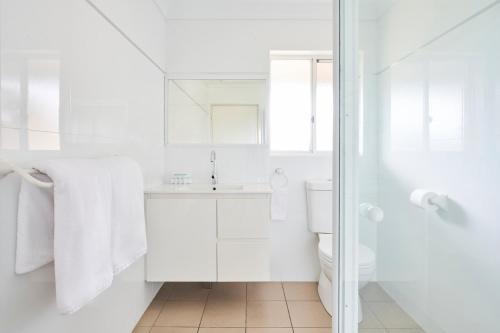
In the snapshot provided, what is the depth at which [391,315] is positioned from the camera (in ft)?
2.81

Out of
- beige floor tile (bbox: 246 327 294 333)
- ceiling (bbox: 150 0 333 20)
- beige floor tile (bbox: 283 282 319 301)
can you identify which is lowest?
beige floor tile (bbox: 246 327 294 333)

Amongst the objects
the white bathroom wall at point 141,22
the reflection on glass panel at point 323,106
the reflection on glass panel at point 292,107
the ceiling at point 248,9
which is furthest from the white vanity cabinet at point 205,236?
the ceiling at point 248,9

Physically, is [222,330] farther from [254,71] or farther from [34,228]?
[254,71]

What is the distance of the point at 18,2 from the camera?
0.84 meters

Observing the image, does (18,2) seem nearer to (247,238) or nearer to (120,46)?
(120,46)

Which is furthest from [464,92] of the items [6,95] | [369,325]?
[6,95]

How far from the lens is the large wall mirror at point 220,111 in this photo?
89.4 inches

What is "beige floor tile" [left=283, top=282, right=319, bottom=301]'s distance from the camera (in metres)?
2.03

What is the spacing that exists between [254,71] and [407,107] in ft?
5.35

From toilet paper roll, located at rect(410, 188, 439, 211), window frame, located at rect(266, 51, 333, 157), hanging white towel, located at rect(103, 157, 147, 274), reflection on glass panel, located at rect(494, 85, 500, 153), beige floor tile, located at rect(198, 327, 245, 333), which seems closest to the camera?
reflection on glass panel, located at rect(494, 85, 500, 153)

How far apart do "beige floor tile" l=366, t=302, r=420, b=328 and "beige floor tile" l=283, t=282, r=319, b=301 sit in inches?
48.2

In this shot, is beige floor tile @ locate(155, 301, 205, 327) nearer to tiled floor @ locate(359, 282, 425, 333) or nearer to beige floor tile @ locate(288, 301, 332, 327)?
beige floor tile @ locate(288, 301, 332, 327)

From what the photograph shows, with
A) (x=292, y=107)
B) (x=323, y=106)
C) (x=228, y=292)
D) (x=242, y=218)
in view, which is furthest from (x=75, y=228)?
(x=323, y=106)

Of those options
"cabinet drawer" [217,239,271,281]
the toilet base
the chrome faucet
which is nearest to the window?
the chrome faucet
